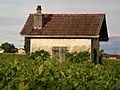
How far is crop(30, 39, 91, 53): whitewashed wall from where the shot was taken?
2656 centimetres

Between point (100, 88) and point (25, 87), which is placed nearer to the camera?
point (25, 87)

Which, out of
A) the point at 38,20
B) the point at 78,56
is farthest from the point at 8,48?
the point at 78,56

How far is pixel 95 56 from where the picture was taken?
88.7 feet

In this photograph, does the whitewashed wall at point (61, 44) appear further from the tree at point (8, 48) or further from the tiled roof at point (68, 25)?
the tree at point (8, 48)

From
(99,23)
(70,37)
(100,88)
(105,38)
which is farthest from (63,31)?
(100,88)

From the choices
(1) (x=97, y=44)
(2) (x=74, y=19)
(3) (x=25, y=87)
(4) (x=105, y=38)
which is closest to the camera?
(3) (x=25, y=87)

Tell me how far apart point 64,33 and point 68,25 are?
105 centimetres

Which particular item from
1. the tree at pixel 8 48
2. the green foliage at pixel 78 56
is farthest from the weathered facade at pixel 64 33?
the tree at pixel 8 48

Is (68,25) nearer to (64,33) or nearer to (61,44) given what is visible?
(64,33)

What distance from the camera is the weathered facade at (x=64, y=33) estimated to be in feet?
86.9

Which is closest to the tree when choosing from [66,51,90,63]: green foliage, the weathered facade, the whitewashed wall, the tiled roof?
the tiled roof

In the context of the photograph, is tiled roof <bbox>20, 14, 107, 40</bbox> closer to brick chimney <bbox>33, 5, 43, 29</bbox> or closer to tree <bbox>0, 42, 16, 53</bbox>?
brick chimney <bbox>33, 5, 43, 29</bbox>

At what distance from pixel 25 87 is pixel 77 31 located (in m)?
22.3

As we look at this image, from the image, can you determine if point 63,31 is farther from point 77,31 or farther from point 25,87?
point 25,87
